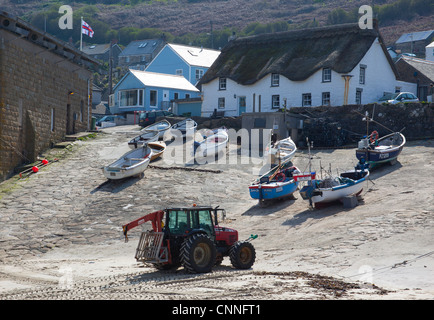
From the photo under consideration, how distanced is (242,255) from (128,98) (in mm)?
41480

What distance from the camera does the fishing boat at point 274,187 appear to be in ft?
78.6

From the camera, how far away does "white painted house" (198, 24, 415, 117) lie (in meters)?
42.4

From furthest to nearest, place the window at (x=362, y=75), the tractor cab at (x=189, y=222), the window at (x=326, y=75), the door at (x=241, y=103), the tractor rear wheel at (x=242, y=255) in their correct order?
the door at (x=241, y=103)
the window at (x=362, y=75)
the window at (x=326, y=75)
the tractor rear wheel at (x=242, y=255)
the tractor cab at (x=189, y=222)

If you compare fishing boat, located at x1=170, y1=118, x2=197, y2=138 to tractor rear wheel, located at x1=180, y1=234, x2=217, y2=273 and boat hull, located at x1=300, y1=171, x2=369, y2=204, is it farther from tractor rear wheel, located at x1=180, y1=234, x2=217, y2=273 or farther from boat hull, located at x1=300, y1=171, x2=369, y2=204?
tractor rear wheel, located at x1=180, y1=234, x2=217, y2=273

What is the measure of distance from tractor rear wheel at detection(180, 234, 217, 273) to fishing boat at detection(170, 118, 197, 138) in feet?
78.5

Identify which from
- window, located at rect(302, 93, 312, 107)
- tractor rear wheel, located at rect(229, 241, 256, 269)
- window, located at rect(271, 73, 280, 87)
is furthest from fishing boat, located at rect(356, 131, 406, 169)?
window, located at rect(271, 73, 280, 87)

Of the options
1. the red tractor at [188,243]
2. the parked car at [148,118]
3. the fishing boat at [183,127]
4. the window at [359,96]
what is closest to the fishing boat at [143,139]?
the fishing boat at [183,127]

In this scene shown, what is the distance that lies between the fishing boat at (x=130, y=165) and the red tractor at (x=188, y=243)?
11323mm

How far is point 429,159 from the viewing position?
28.8m

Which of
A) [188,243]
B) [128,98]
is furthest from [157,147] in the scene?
[128,98]

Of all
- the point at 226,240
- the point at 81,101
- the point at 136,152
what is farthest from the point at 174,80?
the point at 226,240

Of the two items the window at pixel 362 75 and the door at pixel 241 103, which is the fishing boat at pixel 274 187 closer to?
the window at pixel 362 75

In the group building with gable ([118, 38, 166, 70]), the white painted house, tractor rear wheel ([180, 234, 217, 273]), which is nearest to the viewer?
tractor rear wheel ([180, 234, 217, 273])
